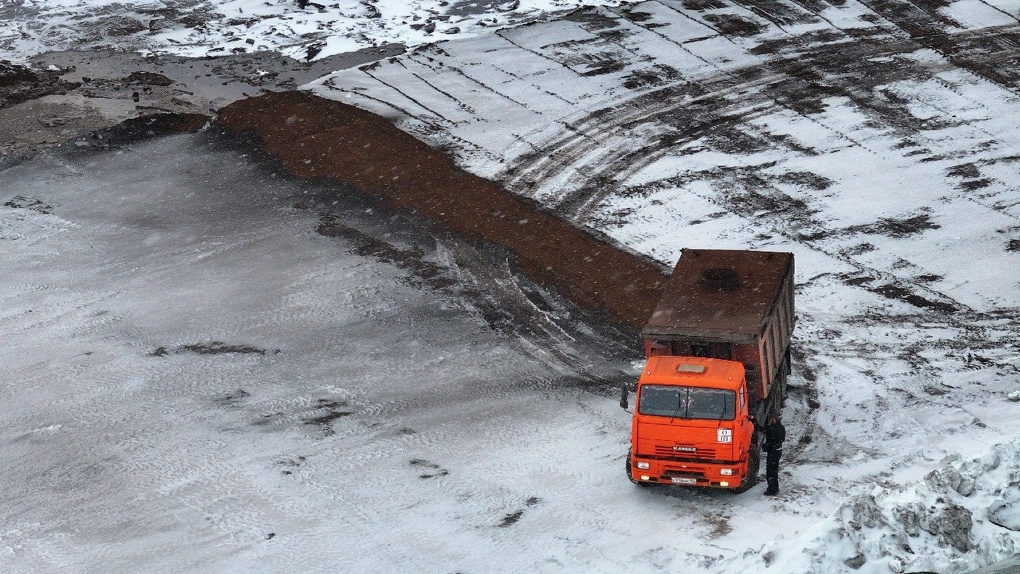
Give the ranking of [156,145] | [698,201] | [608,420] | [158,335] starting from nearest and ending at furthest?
[608,420] → [158,335] → [698,201] → [156,145]

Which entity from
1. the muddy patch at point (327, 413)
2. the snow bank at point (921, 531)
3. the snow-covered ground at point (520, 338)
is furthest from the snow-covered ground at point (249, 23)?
the snow bank at point (921, 531)

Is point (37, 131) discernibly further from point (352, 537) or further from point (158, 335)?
point (352, 537)

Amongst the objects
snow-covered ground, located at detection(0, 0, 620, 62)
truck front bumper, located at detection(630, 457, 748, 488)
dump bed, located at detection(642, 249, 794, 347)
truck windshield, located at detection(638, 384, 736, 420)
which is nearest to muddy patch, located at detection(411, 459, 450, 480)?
truck front bumper, located at detection(630, 457, 748, 488)

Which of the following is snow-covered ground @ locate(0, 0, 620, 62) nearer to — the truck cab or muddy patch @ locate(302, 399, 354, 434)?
muddy patch @ locate(302, 399, 354, 434)

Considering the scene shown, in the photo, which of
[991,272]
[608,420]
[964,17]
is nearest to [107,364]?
[608,420]

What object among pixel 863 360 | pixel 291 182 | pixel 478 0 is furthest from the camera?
pixel 478 0

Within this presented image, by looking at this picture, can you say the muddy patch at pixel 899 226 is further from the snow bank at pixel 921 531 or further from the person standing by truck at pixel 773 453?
the snow bank at pixel 921 531
